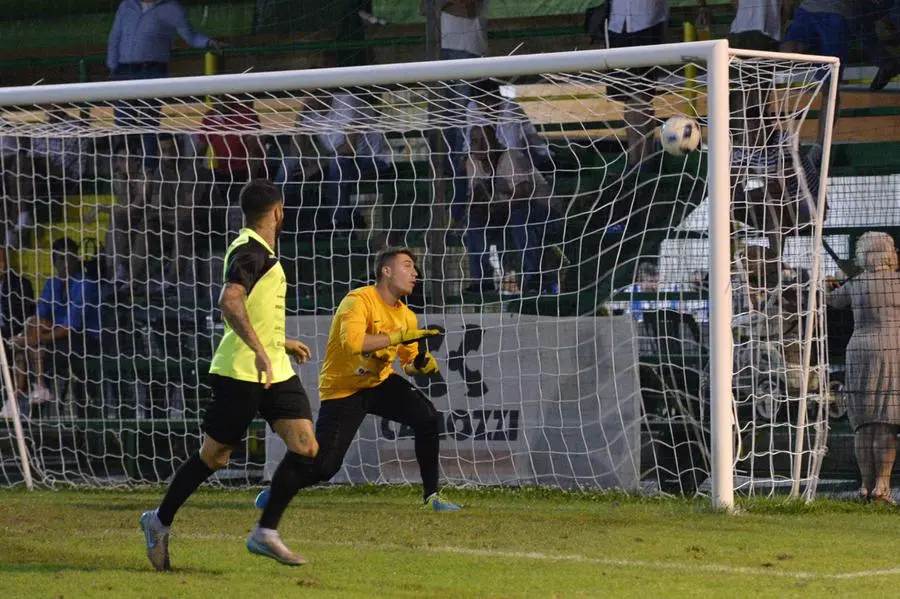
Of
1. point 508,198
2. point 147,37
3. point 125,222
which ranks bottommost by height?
point 125,222

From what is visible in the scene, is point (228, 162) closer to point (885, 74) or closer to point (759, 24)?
point (759, 24)

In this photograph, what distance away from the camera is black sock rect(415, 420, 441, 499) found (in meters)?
9.45

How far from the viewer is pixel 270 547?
6586mm

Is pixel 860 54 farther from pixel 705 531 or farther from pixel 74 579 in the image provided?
pixel 74 579

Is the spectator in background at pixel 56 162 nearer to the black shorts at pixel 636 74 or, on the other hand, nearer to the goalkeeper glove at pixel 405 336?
the goalkeeper glove at pixel 405 336

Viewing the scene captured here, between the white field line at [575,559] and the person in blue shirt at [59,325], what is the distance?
4.02 meters

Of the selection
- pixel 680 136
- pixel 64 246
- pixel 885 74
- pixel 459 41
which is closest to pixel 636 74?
pixel 680 136

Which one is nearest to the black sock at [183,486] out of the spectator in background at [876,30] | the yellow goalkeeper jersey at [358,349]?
the yellow goalkeeper jersey at [358,349]

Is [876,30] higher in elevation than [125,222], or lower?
higher

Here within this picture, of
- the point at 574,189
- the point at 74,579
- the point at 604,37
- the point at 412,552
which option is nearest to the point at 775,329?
the point at 574,189

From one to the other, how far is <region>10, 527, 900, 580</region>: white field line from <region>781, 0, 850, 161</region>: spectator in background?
5792 millimetres

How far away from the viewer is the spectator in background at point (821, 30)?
11.7 meters

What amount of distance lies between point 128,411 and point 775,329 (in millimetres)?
6024

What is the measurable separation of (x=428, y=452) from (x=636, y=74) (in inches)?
125
